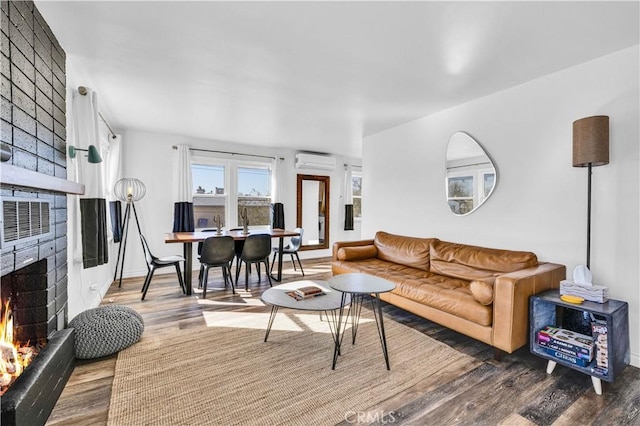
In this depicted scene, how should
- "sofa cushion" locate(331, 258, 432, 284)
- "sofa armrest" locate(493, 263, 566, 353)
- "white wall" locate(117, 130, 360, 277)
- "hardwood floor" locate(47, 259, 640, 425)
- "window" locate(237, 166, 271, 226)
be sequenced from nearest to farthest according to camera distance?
"hardwood floor" locate(47, 259, 640, 425), "sofa armrest" locate(493, 263, 566, 353), "sofa cushion" locate(331, 258, 432, 284), "white wall" locate(117, 130, 360, 277), "window" locate(237, 166, 271, 226)

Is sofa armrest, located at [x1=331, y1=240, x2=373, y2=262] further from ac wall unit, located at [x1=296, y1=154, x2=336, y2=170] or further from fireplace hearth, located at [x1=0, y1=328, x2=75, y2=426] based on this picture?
fireplace hearth, located at [x1=0, y1=328, x2=75, y2=426]

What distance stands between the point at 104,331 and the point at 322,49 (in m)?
2.75

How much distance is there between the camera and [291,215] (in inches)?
259

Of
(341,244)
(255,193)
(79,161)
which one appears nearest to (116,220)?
(79,161)

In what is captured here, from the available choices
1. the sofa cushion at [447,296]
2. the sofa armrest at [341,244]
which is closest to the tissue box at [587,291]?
the sofa cushion at [447,296]

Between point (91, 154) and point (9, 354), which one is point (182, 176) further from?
point (9, 354)

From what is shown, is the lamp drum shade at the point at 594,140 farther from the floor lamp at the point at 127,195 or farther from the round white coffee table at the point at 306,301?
the floor lamp at the point at 127,195

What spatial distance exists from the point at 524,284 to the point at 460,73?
1.88 metres

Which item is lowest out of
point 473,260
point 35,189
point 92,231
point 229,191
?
point 473,260

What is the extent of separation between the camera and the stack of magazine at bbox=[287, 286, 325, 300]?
251cm

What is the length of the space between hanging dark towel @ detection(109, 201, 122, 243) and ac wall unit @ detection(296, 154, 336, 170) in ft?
11.0

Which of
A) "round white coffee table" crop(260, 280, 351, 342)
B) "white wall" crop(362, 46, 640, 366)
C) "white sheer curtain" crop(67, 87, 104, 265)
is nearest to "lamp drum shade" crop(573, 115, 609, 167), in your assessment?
"white wall" crop(362, 46, 640, 366)

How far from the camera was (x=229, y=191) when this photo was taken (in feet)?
19.2

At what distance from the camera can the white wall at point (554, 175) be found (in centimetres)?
233
